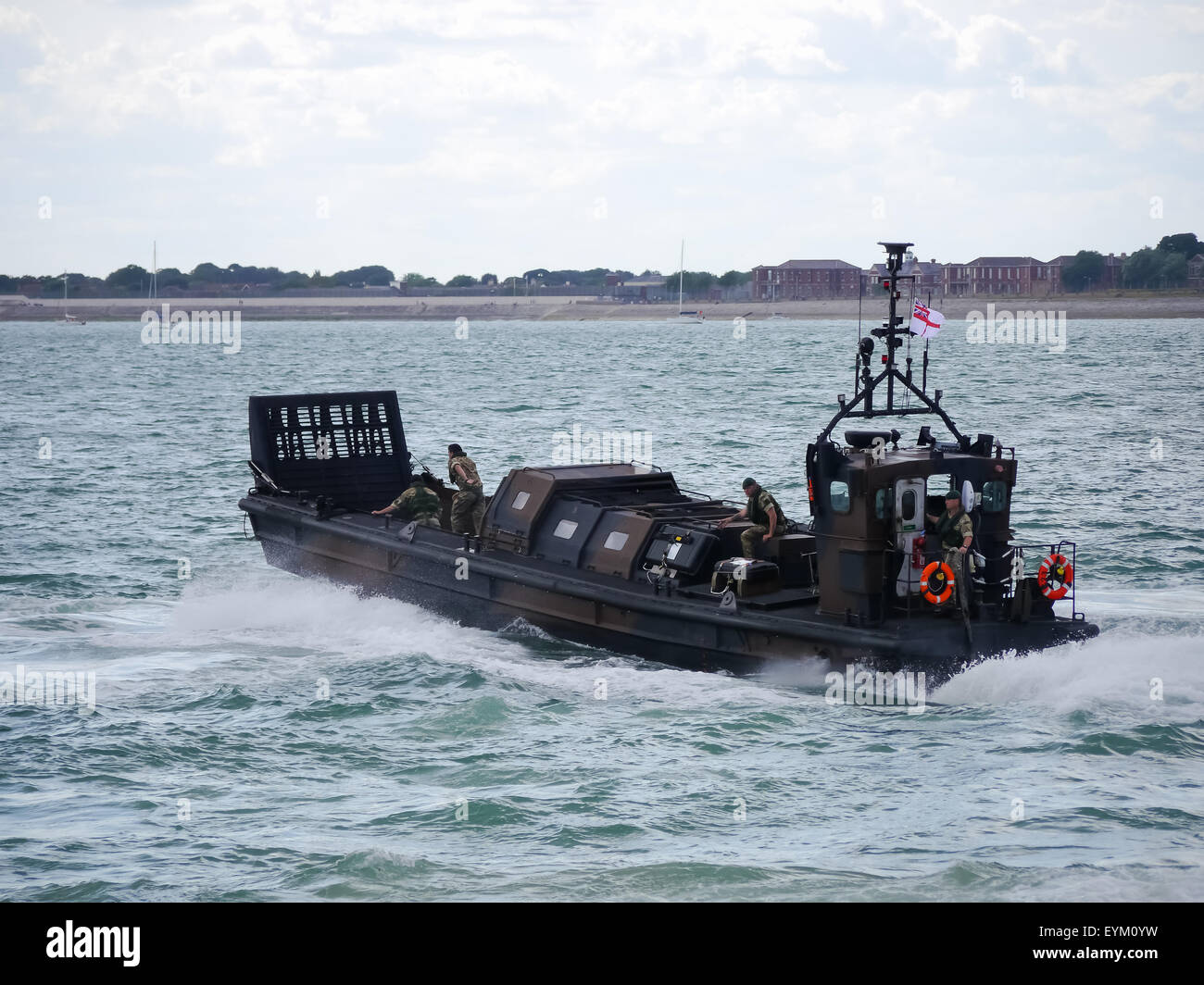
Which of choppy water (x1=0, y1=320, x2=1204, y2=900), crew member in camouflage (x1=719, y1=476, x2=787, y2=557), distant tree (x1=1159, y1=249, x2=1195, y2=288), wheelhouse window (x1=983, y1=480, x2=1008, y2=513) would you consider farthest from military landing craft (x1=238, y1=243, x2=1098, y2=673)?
distant tree (x1=1159, y1=249, x2=1195, y2=288)

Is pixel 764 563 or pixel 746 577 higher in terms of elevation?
pixel 764 563

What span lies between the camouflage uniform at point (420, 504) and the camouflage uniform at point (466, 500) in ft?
2.52

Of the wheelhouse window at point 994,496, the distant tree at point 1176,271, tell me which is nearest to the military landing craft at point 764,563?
the wheelhouse window at point 994,496

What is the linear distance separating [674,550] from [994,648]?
3.93 metres

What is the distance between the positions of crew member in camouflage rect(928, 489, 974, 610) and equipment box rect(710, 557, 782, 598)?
80.7 inches

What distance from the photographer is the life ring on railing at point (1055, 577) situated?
16016mm

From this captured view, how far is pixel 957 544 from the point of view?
51.4 feet

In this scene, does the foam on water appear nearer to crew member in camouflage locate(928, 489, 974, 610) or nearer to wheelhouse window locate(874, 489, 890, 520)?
crew member in camouflage locate(928, 489, 974, 610)

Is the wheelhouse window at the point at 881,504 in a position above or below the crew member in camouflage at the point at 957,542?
above

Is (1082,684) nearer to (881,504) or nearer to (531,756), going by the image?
(881,504)

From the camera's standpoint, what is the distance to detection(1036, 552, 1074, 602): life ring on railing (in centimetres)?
1602

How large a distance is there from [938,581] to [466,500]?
24.9 feet

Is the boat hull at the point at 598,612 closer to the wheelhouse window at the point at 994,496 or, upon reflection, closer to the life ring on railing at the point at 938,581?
the life ring on railing at the point at 938,581

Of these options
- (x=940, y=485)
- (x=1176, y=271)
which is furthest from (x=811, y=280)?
(x=940, y=485)
